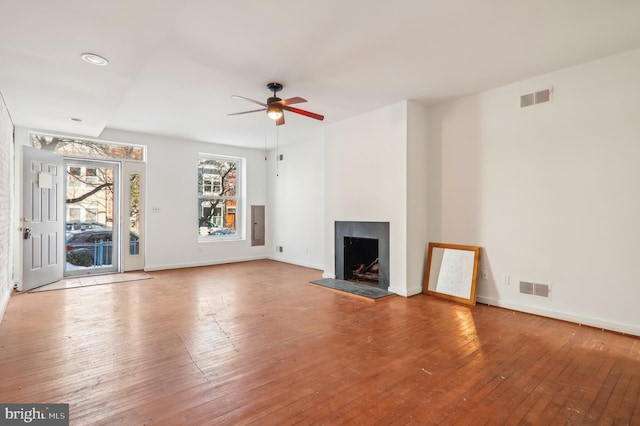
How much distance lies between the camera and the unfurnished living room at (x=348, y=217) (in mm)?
2117

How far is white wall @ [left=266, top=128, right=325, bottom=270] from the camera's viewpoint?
6629mm

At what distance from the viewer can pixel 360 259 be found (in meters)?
5.63

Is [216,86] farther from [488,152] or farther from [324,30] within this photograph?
[488,152]

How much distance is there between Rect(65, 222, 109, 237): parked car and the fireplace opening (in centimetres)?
479

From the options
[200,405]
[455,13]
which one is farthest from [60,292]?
[455,13]

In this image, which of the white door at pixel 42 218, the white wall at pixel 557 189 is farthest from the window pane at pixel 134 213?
the white wall at pixel 557 189

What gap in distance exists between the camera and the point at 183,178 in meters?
6.79

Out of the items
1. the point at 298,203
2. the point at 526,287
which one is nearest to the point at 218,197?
the point at 298,203

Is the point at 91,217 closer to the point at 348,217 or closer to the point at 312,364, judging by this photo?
the point at 348,217

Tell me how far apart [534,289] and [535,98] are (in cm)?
228

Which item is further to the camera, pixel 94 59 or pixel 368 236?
pixel 368 236

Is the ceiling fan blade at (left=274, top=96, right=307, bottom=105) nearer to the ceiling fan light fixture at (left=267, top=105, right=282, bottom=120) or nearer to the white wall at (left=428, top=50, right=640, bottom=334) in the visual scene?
the ceiling fan light fixture at (left=267, top=105, right=282, bottom=120)

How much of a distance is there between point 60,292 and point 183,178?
9.91 feet

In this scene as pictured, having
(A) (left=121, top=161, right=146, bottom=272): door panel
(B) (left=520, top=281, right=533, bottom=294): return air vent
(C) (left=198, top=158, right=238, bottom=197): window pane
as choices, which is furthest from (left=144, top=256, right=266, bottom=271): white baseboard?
(B) (left=520, top=281, right=533, bottom=294): return air vent
